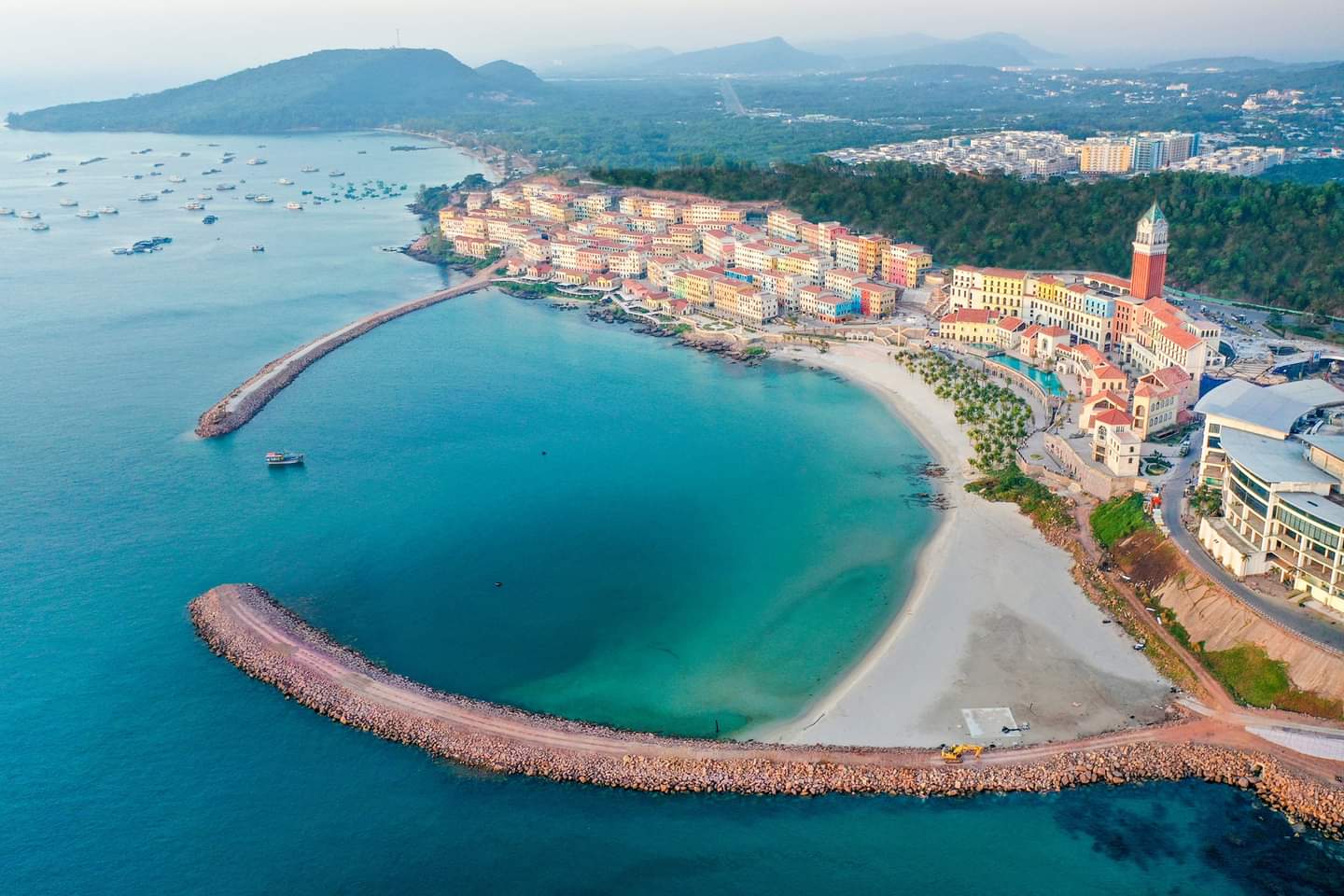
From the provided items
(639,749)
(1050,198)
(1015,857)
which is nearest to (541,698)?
(639,749)

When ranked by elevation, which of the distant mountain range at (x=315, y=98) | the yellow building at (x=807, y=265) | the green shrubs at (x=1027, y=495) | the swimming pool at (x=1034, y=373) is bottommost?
the green shrubs at (x=1027, y=495)

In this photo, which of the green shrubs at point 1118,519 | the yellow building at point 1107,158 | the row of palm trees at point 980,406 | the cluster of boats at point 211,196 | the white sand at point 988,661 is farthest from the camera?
the yellow building at point 1107,158

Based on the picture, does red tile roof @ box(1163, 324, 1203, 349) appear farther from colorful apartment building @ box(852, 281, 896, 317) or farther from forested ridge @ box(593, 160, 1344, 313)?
colorful apartment building @ box(852, 281, 896, 317)

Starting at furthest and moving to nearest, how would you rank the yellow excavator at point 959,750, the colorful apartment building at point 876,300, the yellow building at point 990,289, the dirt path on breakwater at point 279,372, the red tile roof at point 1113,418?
the colorful apartment building at point 876,300 → the yellow building at point 990,289 → the dirt path on breakwater at point 279,372 → the red tile roof at point 1113,418 → the yellow excavator at point 959,750

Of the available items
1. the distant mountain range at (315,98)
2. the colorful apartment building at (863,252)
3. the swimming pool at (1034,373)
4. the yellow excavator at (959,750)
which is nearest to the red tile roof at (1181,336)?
the swimming pool at (1034,373)

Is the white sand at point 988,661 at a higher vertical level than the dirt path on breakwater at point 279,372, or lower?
lower

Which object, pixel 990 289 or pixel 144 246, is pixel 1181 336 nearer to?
pixel 990 289

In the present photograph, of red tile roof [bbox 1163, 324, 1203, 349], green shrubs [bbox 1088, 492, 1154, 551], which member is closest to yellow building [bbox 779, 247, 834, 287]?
red tile roof [bbox 1163, 324, 1203, 349]

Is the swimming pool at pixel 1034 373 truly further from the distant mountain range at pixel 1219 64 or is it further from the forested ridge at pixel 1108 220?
the distant mountain range at pixel 1219 64
